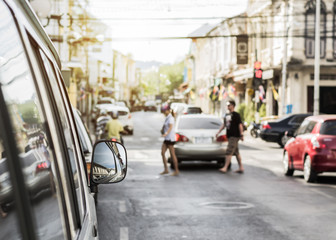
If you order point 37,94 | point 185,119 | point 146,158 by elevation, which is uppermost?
point 37,94

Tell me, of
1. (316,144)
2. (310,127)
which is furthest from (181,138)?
(316,144)

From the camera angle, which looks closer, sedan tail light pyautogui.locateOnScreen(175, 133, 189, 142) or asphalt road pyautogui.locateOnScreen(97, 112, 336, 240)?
asphalt road pyautogui.locateOnScreen(97, 112, 336, 240)

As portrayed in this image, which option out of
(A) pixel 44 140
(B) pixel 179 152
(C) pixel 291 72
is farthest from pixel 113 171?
(C) pixel 291 72

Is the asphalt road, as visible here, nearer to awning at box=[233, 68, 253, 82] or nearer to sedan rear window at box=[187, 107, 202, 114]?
awning at box=[233, 68, 253, 82]

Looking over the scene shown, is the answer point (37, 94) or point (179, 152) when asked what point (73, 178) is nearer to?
point (37, 94)

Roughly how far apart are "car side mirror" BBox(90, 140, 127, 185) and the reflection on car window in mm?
10915

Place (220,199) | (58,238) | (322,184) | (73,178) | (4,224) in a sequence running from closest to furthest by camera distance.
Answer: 1. (4,224)
2. (58,238)
3. (73,178)
4. (220,199)
5. (322,184)

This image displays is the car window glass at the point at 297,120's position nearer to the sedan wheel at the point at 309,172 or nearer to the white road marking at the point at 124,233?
the sedan wheel at the point at 309,172

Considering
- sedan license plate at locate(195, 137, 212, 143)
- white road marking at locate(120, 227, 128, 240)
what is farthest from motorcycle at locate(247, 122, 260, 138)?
white road marking at locate(120, 227, 128, 240)

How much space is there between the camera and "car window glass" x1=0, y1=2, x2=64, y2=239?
147 centimetres

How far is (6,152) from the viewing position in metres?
1.47

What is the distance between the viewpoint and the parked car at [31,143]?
1.48 metres

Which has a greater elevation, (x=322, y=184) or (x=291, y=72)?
(x=291, y=72)

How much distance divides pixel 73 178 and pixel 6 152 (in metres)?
1.27
